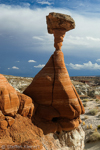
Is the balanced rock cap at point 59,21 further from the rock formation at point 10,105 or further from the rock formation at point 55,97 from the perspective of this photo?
the rock formation at point 10,105

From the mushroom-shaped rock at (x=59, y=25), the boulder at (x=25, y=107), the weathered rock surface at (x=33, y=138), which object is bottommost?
the weathered rock surface at (x=33, y=138)

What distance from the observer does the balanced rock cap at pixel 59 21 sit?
33.8 feet

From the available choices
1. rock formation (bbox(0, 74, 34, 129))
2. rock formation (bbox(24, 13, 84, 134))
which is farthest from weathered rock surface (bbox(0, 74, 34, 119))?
rock formation (bbox(24, 13, 84, 134))

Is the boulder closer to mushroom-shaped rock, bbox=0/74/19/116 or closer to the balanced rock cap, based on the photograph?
mushroom-shaped rock, bbox=0/74/19/116

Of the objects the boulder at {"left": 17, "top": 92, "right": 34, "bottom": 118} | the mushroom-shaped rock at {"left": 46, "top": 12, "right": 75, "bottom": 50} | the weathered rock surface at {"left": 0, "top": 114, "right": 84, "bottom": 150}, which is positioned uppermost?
the mushroom-shaped rock at {"left": 46, "top": 12, "right": 75, "bottom": 50}

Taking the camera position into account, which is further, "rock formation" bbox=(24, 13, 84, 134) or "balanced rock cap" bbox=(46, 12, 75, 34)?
"balanced rock cap" bbox=(46, 12, 75, 34)

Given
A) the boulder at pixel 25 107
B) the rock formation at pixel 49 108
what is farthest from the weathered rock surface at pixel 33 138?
the boulder at pixel 25 107

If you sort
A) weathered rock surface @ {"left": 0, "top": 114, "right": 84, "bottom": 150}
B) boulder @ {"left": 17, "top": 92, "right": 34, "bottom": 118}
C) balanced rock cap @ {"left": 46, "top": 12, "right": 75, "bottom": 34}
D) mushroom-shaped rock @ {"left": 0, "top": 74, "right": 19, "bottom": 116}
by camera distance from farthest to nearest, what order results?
balanced rock cap @ {"left": 46, "top": 12, "right": 75, "bottom": 34} → boulder @ {"left": 17, "top": 92, "right": 34, "bottom": 118} → mushroom-shaped rock @ {"left": 0, "top": 74, "right": 19, "bottom": 116} → weathered rock surface @ {"left": 0, "top": 114, "right": 84, "bottom": 150}

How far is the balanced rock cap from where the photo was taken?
33.8 ft

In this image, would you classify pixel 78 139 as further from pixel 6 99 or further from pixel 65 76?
pixel 6 99

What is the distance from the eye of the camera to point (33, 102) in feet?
30.3

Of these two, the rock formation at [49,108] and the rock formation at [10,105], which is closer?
the rock formation at [10,105]

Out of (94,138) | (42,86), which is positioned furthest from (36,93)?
(94,138)

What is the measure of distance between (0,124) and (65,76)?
15.7 feet
